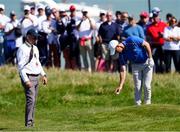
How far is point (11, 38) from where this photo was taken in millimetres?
28516

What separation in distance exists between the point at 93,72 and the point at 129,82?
2607mm

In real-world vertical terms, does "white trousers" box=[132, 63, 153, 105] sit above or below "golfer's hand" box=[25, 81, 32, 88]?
below

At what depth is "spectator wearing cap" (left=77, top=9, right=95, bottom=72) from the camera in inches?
1079

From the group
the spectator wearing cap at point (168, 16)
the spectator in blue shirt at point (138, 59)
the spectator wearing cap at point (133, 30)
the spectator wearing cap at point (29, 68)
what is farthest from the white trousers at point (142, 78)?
the spectator wearing cap at point (168, 16)

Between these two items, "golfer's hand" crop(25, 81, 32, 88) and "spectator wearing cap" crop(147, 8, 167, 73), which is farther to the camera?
"spectator wearing cap" crop(147, 8, 167, 73)

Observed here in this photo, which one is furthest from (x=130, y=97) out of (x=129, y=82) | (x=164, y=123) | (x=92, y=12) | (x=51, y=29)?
(x=92, y=12)

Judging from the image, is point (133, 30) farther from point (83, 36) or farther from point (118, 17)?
point (118, 17)

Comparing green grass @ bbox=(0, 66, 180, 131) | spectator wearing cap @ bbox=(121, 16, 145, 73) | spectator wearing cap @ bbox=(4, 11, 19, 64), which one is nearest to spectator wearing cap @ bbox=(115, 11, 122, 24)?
green grass @ bbox=(0, 66, 180, 131)

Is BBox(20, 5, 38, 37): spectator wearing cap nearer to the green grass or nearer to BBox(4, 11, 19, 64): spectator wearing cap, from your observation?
BBox(4, 11, 19, 64): spectator wearing cap

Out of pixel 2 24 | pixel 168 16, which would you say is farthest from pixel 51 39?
pixel 168 16

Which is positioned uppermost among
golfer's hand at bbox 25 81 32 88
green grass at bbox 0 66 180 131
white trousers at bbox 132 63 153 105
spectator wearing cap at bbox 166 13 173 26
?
spectator wearing cap at bbox 166 13 173 26

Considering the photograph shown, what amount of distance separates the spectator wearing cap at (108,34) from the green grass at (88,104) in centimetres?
152

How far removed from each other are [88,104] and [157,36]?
17.0ft

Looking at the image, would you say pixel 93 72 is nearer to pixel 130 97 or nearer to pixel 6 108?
pixel 130 97
